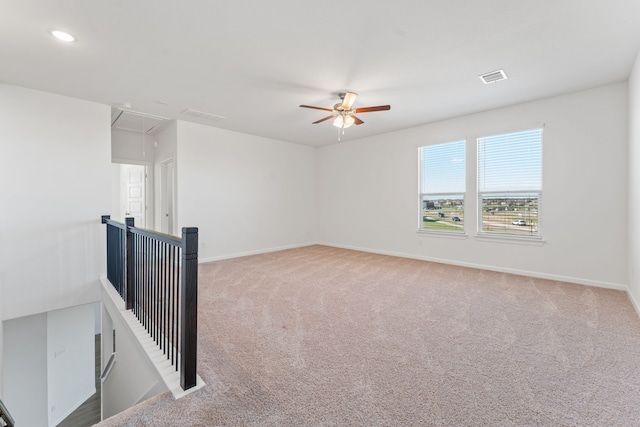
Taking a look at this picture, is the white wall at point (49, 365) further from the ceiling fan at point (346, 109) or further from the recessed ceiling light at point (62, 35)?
the ceiling fan at point (346, 109)

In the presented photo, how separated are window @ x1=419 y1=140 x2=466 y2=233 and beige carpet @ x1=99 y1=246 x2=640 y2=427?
1.62 meters

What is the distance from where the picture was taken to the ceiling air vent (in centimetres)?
329

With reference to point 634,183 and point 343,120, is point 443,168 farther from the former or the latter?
point 634,183

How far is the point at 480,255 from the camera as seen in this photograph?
4.84 metres

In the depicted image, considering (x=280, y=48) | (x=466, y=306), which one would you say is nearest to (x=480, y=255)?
(x=466, y=306)

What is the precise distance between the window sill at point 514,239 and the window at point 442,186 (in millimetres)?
402

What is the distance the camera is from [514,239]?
448 cm

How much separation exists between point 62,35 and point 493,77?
4.44 m

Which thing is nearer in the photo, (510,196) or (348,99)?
(348,99)

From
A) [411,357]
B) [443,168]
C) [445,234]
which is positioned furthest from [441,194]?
[411,357]

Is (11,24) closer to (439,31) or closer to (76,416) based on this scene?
(439,31)

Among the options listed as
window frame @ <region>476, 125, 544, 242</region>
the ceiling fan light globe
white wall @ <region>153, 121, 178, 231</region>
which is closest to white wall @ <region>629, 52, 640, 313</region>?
window frame @ <region>476, 125, 544, 242</region>

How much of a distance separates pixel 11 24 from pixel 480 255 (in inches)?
247

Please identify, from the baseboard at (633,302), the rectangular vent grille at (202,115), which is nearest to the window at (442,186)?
the baseboard at (633,302)
